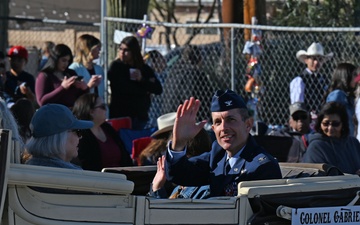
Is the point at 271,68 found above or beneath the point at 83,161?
above

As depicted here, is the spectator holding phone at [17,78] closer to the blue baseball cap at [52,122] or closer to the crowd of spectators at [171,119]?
the crowd of spectators at [171,119]

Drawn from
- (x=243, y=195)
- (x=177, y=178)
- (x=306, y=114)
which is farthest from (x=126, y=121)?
(x=243, y=195)

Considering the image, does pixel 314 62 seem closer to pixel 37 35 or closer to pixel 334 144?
pixel 334 144

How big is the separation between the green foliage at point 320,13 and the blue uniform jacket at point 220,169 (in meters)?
9.98

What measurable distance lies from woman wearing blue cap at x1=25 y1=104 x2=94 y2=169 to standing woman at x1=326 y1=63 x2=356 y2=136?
4997 millimetres

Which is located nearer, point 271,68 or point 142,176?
point 142,176

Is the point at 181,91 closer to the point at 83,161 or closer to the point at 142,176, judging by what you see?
the point at 83,161

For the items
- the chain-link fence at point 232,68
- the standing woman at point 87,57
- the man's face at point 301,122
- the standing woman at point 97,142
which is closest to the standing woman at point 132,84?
the standing woman at point 87,57

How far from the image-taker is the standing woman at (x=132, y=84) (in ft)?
34.5

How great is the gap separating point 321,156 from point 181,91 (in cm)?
341

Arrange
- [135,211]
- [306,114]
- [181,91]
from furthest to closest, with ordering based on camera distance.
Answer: [181,91] < [306,114] < [135,211]

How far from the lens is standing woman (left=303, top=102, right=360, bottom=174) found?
7.99m

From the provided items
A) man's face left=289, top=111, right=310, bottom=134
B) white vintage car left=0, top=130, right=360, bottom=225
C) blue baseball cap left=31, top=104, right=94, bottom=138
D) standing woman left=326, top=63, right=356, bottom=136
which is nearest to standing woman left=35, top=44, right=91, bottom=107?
man's face left=289, top=111, right=310, bottom=134

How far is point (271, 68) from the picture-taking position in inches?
452
